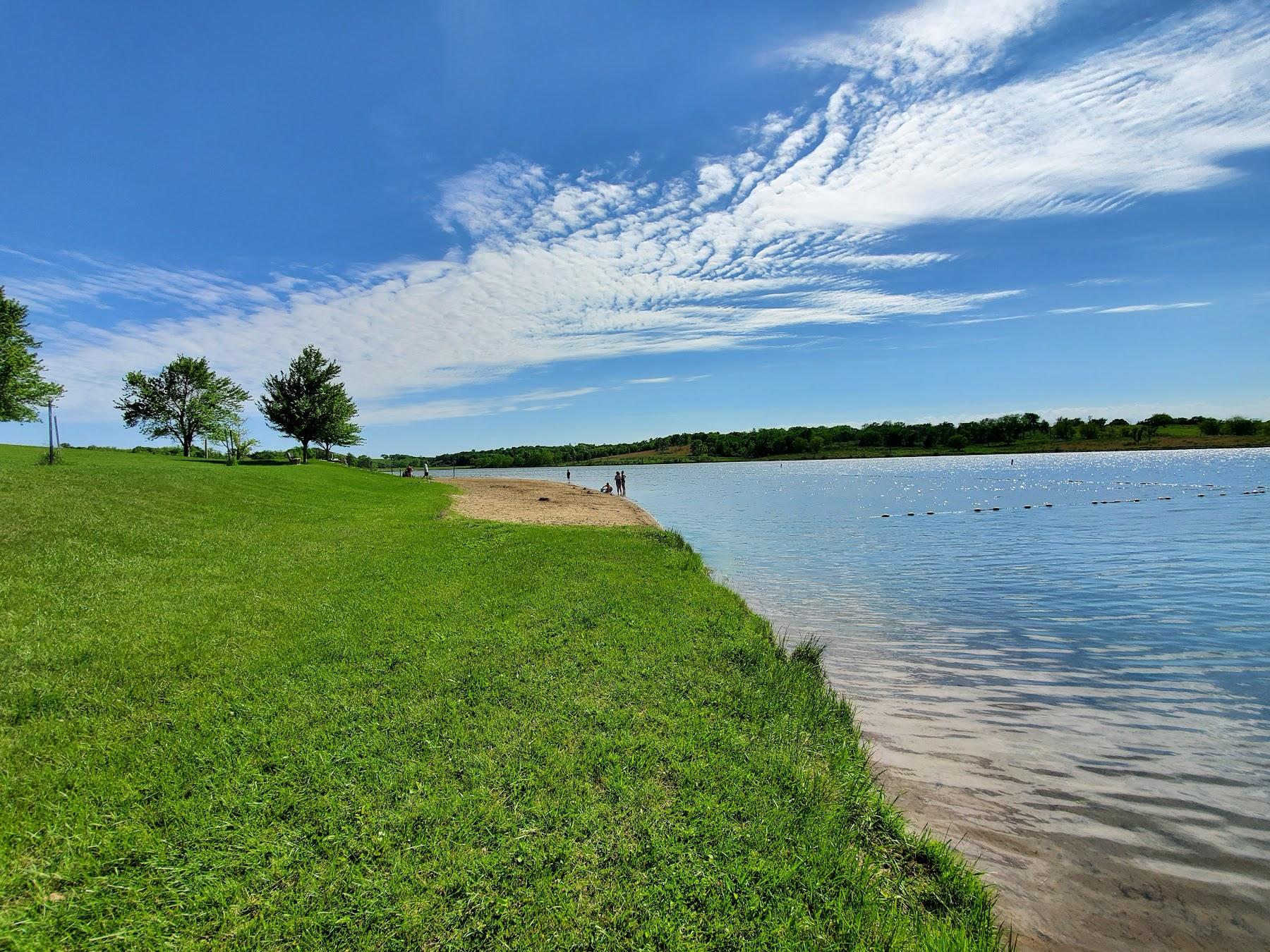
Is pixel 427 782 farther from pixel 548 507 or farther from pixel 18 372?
pixel 18 372

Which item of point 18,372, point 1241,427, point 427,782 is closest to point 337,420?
point 18,372

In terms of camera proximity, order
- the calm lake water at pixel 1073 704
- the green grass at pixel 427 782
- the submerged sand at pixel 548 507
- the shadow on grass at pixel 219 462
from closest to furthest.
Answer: the green grass at pixel 427 782 → the calm lake water at pixel 1073 704 → the submerged sand at pixel 548 507 → the shadow on grass at pixel 219 462

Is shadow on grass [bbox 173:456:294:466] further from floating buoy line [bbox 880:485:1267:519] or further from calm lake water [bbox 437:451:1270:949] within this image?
floating buoy line [bbox 880:485:1267:519]

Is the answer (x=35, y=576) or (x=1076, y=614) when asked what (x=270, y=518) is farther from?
(x=1076, y=614)

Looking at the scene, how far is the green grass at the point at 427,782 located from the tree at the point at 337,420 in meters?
47.3

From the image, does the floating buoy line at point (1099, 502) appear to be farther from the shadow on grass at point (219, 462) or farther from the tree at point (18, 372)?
the tree at point (18, 372)

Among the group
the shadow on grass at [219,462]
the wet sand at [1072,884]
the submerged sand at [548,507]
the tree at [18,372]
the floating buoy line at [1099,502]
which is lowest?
the floating buoy line at [1099,502]

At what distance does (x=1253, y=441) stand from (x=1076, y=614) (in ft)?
761

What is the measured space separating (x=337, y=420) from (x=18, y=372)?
830 inches

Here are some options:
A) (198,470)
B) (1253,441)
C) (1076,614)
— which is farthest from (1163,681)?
(1253,441)

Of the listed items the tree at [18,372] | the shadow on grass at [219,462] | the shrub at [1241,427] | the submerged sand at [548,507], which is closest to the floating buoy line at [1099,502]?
the submerged sand at [548,507]

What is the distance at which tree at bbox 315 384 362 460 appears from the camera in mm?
53781

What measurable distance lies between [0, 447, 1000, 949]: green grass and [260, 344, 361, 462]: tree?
47089 mm

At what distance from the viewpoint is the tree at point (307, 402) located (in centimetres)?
5241
